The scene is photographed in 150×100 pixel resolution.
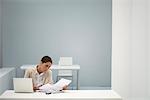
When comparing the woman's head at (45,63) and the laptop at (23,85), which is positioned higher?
the woman's head at (45,63)

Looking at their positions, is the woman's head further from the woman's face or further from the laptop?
the laptop

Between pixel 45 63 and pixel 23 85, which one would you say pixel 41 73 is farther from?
pixel 23 85

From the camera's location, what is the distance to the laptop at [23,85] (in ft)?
11.6

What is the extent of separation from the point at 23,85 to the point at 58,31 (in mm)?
3991

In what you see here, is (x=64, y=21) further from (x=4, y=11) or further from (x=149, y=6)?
(x=149, y=6)

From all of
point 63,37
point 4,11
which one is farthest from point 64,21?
point 4,11

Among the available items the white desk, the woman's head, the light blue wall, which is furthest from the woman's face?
→ the light blue wall

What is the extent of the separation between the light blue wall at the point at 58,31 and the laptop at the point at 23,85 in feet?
12.8

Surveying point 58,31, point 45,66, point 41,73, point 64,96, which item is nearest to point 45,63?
point 45,66

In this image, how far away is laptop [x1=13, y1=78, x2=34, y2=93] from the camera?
3525 millimetres

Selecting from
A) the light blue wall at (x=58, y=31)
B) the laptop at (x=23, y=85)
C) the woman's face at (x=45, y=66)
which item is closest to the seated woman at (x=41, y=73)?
the woman's face at (x=45, y=66)

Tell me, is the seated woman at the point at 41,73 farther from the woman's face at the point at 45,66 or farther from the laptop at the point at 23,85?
the laptop at the point at 23,85

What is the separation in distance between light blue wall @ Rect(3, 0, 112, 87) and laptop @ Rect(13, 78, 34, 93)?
3891mm

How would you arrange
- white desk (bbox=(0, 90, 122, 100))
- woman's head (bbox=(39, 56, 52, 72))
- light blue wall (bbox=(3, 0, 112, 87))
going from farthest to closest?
1. light blue wall (bbox=(3, 0, 112, 87))
2. woman's head (bbox=(39, 56, 52, 72))
3. white desk (bbox=(0, 90, 122, 100))
